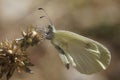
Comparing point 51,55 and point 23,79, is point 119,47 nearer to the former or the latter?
point 51,55

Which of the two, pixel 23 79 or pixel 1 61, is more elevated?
pixel 1 61

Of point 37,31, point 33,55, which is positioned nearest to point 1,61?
point 37,31

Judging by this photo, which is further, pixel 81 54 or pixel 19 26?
pixel 19 26

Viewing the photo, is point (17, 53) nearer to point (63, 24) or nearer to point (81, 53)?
point (81, 53)

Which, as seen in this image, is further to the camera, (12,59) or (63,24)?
(63,24)

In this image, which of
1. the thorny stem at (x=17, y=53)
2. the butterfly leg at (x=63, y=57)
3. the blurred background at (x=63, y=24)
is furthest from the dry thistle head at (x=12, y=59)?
the blurred background at (x=63, y=24)

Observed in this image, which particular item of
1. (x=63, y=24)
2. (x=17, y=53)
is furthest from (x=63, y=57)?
(x=63, y=24)

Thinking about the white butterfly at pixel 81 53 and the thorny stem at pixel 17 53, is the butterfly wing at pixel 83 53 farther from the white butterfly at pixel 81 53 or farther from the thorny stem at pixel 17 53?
the thorny stem at pixel 17 53
